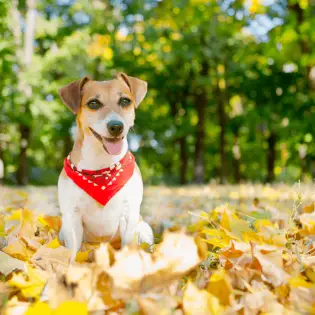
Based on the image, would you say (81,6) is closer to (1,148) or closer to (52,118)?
(52,118)

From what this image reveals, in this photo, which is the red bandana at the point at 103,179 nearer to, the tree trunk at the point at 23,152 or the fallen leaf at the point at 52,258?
the fallen leaf at the point at 52,258

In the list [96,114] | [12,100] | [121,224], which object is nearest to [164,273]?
[121,224]

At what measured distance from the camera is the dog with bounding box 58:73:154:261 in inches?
96.0

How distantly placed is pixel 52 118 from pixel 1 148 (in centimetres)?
630

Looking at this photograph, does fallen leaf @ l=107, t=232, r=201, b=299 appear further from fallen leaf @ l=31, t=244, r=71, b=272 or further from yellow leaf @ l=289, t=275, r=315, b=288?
fallen leaf @ l=31, t=244, r=71, b=272

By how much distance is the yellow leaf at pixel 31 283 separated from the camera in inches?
55.0

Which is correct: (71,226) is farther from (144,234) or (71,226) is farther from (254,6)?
(254,6)

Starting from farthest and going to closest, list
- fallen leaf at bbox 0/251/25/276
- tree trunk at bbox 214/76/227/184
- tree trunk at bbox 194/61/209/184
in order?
tree trunk at bbox 194/61/209/184 < tree trunk at bbox 214/76/227/184 < fallen leaf at bbox 0/251/25/276

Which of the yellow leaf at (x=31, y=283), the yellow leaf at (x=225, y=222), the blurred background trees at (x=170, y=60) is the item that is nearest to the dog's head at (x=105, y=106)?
the yellow leaf at (x=225, y=222)

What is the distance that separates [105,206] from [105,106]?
64cm

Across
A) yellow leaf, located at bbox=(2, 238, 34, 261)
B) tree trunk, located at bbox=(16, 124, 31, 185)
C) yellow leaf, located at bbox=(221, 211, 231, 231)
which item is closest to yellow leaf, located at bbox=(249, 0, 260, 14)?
tree trunk, located at bbox=(16, 124, 31, 185)

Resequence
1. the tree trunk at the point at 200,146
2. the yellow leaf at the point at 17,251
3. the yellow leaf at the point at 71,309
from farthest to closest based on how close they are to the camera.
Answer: the tree trunk at the point at 200,146, the yellow leaf at the point at 17,251, the yellow leaf at the point at 71,309

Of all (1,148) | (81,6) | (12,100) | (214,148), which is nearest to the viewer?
(12,100)

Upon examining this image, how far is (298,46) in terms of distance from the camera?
12.9 meters
